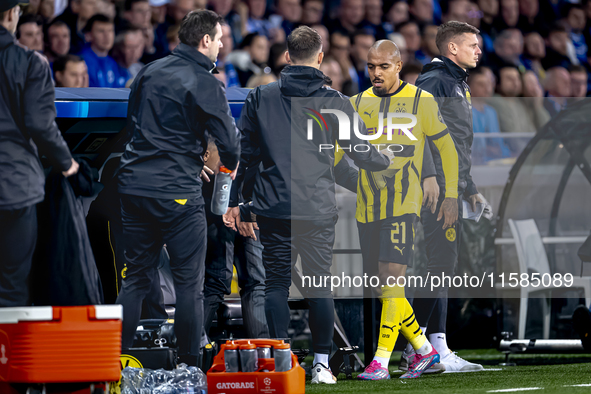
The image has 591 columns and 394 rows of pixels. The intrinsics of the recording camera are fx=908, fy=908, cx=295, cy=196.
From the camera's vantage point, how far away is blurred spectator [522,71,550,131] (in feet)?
25.7

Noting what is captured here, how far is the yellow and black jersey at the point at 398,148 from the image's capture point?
18.0ft

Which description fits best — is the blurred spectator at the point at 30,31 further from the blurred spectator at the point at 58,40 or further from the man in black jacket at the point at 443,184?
the man in black jacket at the point at 443,184

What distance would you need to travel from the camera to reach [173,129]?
4727 millimetres

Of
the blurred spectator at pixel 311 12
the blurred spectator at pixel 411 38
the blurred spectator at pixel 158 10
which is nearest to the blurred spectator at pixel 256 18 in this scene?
the blurred spectator at pixel 311 12

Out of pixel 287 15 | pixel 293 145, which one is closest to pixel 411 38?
pixel 287 15

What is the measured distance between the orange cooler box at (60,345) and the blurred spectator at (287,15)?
22.0ft

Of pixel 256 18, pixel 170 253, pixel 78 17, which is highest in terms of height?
pixel 256 18

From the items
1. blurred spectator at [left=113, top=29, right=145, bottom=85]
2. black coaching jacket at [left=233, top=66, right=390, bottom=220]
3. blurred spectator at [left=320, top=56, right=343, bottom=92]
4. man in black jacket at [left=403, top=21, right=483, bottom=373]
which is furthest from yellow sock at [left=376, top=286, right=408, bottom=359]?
blurred spectator at [left=320, top=56, right=343, bottom=92]

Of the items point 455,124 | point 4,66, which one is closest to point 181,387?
point 4,66

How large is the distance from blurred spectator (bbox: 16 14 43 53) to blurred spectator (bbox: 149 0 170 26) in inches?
68.3

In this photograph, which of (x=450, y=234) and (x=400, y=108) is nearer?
(x=400, y=108)

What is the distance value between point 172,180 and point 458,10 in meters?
7.51

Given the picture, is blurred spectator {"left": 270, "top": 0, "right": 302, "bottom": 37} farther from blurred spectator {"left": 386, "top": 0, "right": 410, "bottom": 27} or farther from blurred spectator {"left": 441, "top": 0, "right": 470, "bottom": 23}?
blurred spectator {"left": 441, "top": 0, "right": 470, "bottom": 23}

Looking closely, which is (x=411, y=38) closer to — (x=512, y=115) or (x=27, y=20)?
(x=512, y=115)
